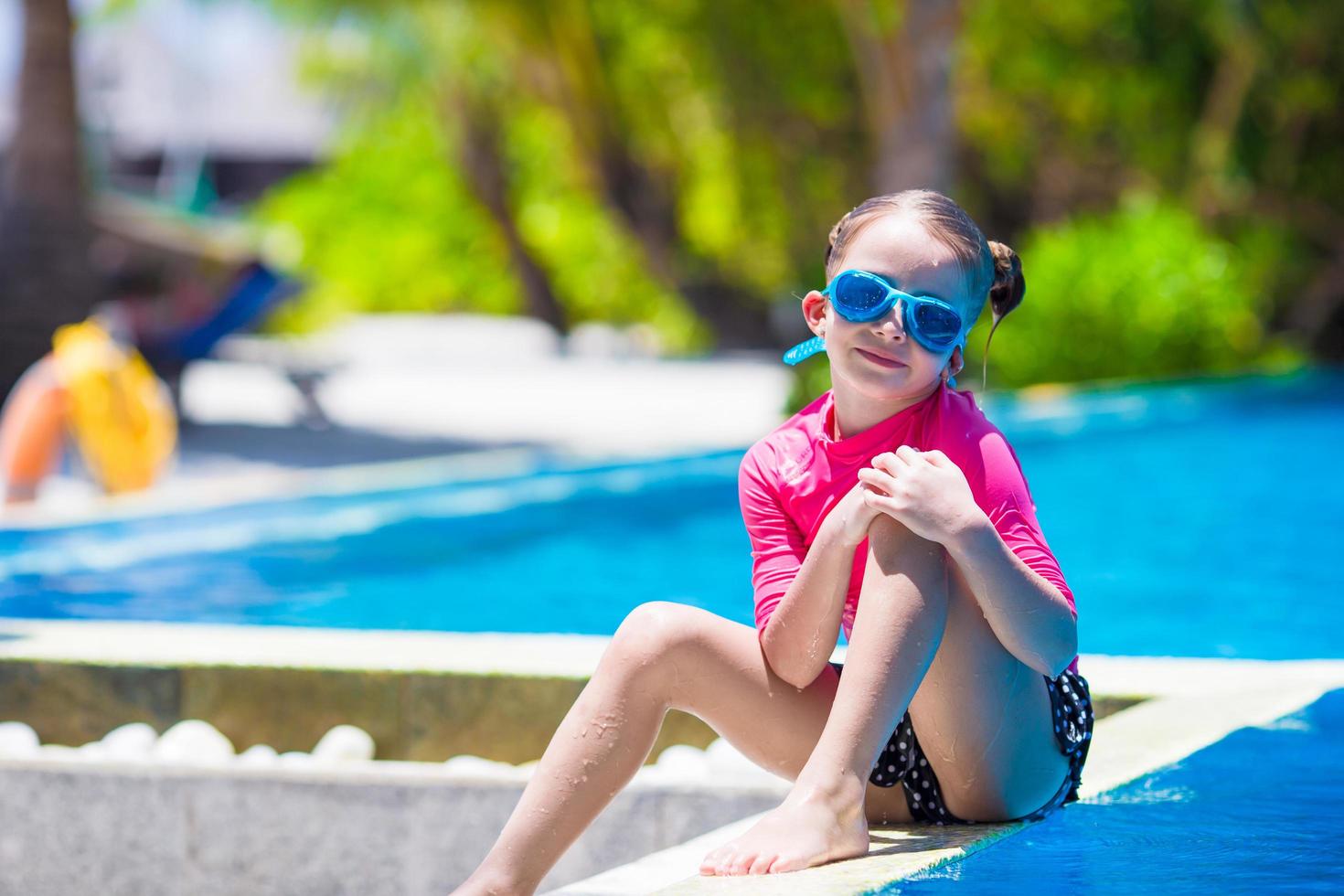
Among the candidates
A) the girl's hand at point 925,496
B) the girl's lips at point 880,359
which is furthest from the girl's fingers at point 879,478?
the girl's lips at point 880,359

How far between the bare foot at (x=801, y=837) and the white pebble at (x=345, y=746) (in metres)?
1.59

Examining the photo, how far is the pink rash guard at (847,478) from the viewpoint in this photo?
7.73 ft

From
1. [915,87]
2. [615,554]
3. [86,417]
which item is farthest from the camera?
[915,87]

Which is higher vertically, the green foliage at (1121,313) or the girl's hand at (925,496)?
the green foliage at (1121,313)

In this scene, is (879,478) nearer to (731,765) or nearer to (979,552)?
(979,552)

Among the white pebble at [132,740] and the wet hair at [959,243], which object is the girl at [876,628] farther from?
the white pebble at [132,740]

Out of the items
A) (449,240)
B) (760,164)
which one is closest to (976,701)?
(760,164)

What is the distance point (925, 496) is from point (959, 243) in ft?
1.37

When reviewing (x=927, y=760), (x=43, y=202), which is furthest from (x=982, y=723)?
(x=43, y=202)

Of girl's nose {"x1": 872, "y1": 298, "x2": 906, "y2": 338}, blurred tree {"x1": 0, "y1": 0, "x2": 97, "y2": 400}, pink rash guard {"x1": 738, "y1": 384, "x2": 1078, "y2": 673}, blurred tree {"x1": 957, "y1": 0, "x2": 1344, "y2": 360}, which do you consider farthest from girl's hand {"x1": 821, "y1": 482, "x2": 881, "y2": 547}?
blurred tree {"x1": 957, "y1": 0, "x2": 1344, "y2": 360}

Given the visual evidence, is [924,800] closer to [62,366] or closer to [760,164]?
[62,366]

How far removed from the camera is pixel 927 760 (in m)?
2.44

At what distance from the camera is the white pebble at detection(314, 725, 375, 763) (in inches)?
144

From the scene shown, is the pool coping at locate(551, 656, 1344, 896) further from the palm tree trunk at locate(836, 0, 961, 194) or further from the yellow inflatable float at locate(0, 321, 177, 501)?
the palm tree trunk at locate(836, 0, 961, 194)
